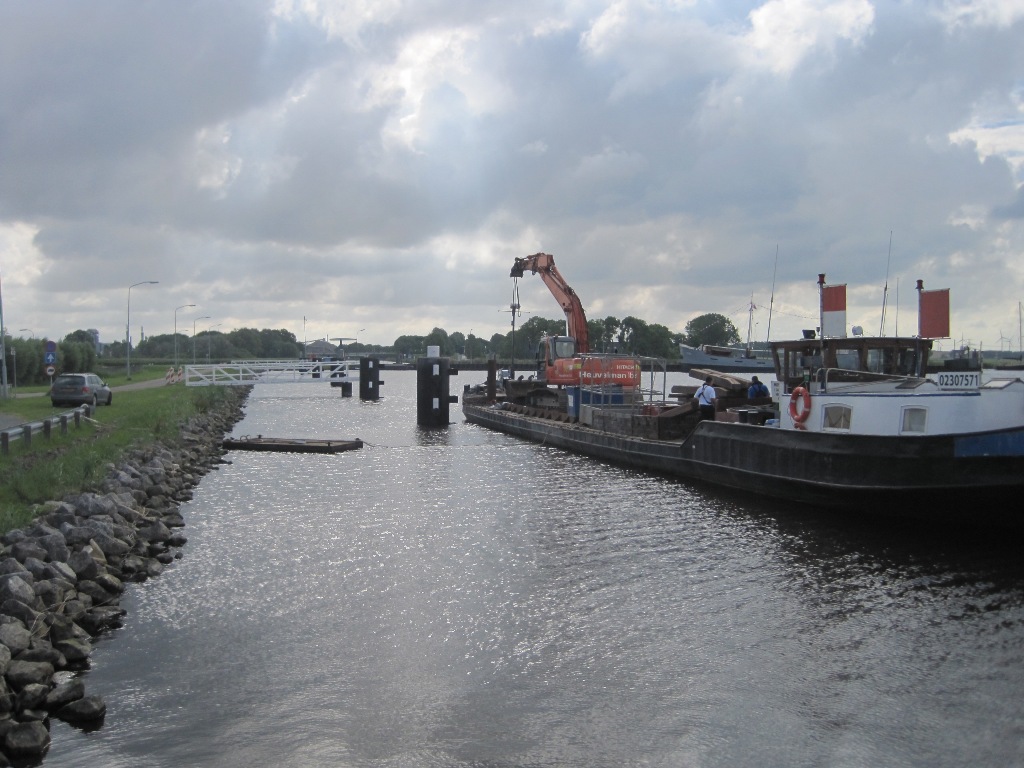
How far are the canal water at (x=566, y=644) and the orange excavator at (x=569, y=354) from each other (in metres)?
14.7

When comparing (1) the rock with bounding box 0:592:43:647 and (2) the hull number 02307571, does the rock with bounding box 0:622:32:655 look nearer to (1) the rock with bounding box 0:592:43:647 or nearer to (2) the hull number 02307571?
(1) the rock with bounding box 0:592:43:647

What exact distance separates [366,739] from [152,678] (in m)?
3.25

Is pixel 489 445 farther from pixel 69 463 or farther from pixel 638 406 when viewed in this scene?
pixel 69 463

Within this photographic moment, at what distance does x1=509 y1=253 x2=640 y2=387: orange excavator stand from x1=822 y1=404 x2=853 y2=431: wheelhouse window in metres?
15.3

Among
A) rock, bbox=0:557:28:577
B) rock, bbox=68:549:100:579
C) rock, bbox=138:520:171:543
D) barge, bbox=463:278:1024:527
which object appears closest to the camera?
rock, bbox=0:557:28:577

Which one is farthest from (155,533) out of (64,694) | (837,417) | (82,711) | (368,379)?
(368,379)

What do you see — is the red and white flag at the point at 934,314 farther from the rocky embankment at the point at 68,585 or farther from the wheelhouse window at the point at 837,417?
Answer: the rocky embankment at the point at 68,585

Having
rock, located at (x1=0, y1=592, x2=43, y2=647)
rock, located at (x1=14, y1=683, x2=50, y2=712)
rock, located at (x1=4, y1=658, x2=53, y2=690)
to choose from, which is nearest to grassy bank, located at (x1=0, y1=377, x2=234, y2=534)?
rock, located at (x1=0, y1=592, x2=43, y2=647)

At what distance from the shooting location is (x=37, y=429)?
23016 mm

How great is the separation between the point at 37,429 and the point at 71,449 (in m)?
1.38

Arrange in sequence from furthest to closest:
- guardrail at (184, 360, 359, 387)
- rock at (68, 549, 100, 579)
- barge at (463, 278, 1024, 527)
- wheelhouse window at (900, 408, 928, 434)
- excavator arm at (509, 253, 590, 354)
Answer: guardrail at (184, 360, 359, 387)
excavator arm at (509, 253, 590, 354)
wheelhouse window at (900, 408, 928, 434)
barge at (463, 278, 1024, 527)
rock at (68, 549, 100, 579)

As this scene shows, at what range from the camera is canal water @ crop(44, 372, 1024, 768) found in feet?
30.0

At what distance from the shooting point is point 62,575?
42.5 feet

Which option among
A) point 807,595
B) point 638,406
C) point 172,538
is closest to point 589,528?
point 807,595
